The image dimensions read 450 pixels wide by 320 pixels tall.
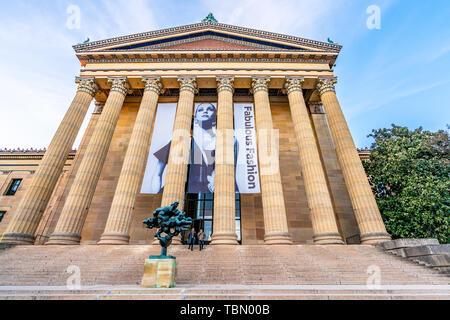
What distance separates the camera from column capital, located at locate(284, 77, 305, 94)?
20953 mm

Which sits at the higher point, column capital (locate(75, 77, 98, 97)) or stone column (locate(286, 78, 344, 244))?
column capital (locate(75, 77, 98, 97))

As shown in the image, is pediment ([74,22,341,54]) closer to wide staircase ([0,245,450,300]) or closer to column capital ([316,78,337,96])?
column capital ([316,78,337,96])

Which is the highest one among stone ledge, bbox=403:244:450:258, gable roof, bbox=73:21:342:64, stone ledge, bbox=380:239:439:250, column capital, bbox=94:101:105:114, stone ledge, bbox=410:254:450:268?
gable roof, bbox=73:21:342:64

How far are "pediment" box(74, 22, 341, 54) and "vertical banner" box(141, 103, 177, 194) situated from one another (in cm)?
703

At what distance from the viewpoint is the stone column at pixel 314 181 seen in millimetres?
14981

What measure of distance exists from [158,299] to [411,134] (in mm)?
24633

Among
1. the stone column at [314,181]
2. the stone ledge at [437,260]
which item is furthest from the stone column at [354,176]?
the stone ledge at [437,260]

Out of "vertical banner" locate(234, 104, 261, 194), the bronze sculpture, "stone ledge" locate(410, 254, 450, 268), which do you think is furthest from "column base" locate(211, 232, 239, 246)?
"stone ledge" locate(410, 254, 450, 268)

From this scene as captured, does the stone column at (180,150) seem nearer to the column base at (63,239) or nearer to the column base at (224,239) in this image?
the column base at (224,239)

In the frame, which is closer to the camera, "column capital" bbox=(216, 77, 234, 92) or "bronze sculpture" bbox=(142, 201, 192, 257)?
"bronze sculpture" bbox=(142, 201, 192, 257)

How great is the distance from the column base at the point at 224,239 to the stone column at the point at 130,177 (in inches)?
227

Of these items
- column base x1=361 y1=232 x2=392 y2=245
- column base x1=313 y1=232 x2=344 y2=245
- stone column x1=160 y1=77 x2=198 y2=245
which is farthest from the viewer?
stone column x1=160 y1=77 x2=198 y2=245
